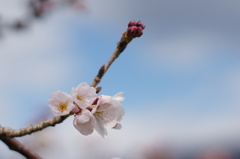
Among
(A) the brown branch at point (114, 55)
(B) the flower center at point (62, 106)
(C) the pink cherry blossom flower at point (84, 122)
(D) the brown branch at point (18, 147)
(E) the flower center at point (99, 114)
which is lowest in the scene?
(D) the brown branch at point (18, 147)

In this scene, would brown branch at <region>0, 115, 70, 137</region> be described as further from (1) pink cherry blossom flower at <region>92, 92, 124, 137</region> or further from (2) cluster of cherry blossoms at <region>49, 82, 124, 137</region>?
(1) pink cherry blossom flower at <region>92, 92, 124, 137</region>

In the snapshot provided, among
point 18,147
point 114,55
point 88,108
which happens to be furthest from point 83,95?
point 18,147

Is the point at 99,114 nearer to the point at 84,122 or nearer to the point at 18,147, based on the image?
the point at 84,122

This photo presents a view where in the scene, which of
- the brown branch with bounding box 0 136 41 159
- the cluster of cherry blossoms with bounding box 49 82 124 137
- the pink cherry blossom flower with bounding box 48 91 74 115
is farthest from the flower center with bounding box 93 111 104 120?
the brown branch with bounding box 0 136 41 159

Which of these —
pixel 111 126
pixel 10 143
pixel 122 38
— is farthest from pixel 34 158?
pixel 122 38

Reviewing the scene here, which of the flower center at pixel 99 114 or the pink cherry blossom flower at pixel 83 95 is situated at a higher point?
A: the pink cherry blossom flower at pixel 83 95

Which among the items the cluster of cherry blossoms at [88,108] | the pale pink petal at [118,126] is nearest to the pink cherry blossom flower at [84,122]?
the cluster of cherry blossoms at [88,108]

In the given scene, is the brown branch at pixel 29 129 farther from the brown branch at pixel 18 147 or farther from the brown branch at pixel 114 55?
the brown branch at pixel 114 55
